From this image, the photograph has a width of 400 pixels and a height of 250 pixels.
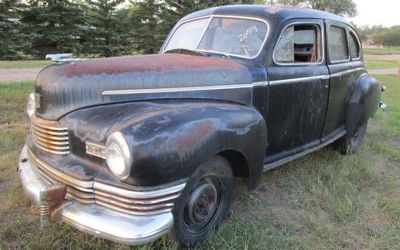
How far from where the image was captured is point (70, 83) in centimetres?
298

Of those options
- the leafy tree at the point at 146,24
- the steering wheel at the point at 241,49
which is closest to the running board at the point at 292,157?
the steering wheel at the point at 241,49

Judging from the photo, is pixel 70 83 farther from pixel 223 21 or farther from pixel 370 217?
pixel 370 217

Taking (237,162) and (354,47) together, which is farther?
(354,47)

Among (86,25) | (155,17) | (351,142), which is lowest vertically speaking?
(351,142)

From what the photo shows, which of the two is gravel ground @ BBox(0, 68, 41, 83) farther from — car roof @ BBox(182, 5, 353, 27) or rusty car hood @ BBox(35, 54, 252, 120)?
rusty car hood @ BBox(35, 54, 252, 120)

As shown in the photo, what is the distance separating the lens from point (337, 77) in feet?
15.3

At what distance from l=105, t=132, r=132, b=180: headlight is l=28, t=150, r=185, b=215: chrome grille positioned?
106 millimetres

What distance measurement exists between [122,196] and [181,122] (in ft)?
1.97

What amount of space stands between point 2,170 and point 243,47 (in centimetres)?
279

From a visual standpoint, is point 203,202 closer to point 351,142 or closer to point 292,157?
point 292,157

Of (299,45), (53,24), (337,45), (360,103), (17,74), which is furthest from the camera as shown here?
(53,24)

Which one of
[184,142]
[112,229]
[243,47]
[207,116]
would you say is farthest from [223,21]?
[112,229]

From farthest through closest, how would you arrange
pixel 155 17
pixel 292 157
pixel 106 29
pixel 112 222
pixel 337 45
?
pixel 155 17, pixel 106 29, pixel 337 45, pixel 292 157, pixel 112 222

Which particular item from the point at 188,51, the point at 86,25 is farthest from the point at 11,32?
the point at 188,51
